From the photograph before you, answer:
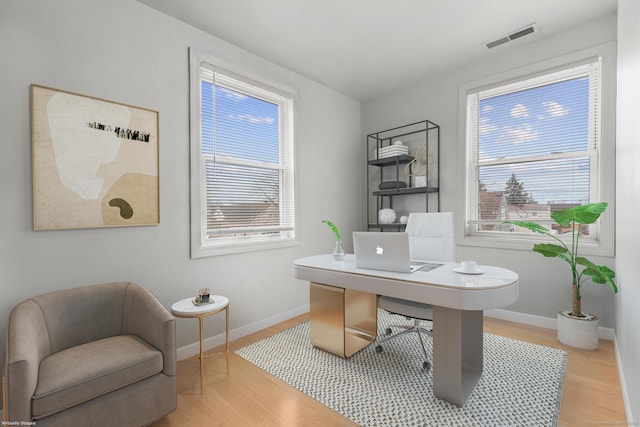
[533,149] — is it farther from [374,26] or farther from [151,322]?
[151,322]

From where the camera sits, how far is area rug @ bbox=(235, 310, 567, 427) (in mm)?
1672

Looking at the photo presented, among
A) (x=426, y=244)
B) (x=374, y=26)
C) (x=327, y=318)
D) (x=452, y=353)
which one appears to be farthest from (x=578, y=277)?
(x=374, y=26)

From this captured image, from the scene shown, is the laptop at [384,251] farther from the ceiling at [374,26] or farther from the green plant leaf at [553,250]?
the ceiling at [374,26]

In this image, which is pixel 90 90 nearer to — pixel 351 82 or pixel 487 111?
pixel 351 82

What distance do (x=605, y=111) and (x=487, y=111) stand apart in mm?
990

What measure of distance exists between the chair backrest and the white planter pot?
1.21 metres

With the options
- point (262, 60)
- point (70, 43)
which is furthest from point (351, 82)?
point (70, 43)

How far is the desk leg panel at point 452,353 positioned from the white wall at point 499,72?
5.24ft

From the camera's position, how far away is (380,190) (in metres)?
3.83

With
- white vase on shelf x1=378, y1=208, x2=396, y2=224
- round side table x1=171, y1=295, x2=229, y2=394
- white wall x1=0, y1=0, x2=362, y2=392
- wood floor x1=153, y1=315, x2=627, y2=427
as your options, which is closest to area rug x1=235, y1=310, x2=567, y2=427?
wood floor x1=153, y1=315, x2=627, y2=427

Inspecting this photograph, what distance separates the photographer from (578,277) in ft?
8.52

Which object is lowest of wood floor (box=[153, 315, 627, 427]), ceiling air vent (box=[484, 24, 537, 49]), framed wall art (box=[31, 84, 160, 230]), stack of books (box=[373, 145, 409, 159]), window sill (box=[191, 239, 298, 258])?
wood floor (box=[153, 315, 627, 427])

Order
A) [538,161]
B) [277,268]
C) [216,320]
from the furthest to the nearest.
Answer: [277,268] < [538,161] < [216,320]

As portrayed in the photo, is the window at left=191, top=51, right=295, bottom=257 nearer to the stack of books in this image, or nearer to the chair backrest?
the stack of books
